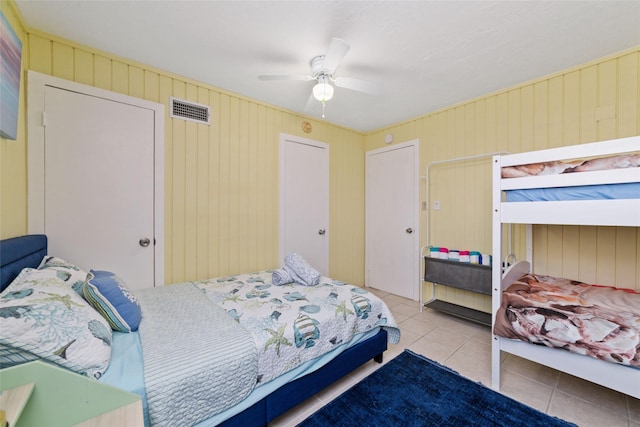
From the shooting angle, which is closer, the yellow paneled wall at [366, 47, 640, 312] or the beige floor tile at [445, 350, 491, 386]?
the beige floor tile at [445, 350, 491, 386]

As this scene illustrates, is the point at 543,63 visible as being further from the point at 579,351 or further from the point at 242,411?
the point at 242,411

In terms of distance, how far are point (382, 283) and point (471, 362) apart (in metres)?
1.82

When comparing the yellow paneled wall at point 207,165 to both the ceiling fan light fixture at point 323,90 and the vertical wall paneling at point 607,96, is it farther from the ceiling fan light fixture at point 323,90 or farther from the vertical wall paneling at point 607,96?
the vertical wall paneling at point 607,96

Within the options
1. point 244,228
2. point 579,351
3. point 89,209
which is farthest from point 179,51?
point 579,351

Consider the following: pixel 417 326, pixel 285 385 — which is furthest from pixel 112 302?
pixel 417 326

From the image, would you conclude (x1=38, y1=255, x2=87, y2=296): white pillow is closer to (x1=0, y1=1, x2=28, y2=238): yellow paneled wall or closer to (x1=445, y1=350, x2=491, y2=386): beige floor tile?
(x1=0, y1=1, x2=28, y2=238): yellow paneled wall

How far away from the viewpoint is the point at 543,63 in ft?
7.29

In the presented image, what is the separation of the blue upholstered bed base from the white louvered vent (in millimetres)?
1453

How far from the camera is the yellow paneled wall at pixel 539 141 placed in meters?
2.08

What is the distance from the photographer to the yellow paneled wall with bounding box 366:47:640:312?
2080 mm

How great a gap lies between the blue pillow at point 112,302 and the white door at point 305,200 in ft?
6.04

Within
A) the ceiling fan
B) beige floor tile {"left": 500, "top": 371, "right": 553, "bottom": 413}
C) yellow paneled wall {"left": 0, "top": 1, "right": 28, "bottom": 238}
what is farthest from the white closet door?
beige floor tile {"left": 500, "top": 371, "right": 553, "bottom": 413}

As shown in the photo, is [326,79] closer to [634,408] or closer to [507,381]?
[507,381]

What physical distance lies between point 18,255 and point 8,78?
3.18ft
